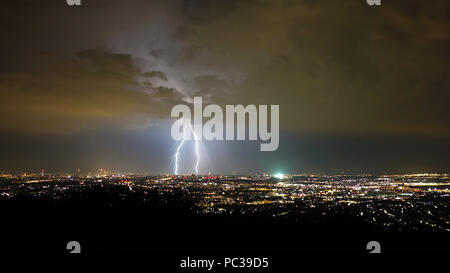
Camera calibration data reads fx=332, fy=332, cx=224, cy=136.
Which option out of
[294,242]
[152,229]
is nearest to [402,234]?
[294,242]

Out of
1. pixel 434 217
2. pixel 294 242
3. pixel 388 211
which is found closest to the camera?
pixel 294 242

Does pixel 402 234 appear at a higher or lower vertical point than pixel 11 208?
lower

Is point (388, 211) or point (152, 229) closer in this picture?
point (152, 229)

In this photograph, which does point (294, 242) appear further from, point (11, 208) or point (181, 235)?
point (11, 208)
